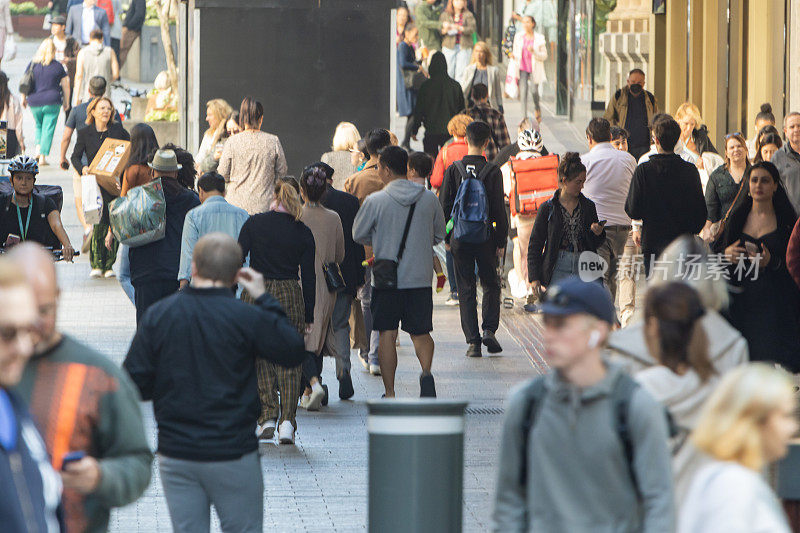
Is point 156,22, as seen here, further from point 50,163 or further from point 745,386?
point 745,386

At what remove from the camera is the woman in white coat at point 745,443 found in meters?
3.99

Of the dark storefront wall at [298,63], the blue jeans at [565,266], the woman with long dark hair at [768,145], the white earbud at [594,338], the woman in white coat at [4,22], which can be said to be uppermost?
the woman in white coat at [4,22]

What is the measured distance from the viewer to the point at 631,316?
13.6 meters

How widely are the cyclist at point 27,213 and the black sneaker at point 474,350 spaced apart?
344 cm

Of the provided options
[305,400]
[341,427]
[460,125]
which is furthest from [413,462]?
[460,125]

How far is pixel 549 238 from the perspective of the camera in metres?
11.4

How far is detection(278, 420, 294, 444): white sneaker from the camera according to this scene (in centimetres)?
943

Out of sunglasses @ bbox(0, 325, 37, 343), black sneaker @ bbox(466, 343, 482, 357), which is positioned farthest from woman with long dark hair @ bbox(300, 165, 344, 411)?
sunglasses @ bbox(0, 325, 37, 343)

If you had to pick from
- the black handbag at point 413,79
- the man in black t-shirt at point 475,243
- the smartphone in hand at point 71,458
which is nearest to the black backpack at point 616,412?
the smartphone in hand at point 71,458

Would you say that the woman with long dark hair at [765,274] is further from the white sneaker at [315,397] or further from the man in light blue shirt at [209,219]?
the man in light blue shirt at [209,219]

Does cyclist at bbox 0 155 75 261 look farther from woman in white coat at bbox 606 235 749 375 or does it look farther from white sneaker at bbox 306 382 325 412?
woman in white coat at bbox 606 235 749 375

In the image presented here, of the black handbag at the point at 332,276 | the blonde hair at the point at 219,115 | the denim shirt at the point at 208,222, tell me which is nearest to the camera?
the denim shirt at the point at 208,222

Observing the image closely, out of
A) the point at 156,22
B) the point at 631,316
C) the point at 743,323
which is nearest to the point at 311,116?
the point at 631,316

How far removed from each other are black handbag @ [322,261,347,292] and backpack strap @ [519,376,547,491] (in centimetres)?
597
